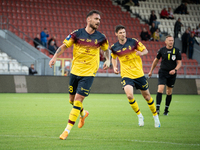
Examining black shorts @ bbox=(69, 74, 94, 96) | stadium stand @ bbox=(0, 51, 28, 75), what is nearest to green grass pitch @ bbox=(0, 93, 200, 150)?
black shorts @ bbox=(69, 74, 94, 96)

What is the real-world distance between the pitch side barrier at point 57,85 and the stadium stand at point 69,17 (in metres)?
1.36

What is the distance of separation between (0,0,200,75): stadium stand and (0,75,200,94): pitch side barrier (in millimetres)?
1359

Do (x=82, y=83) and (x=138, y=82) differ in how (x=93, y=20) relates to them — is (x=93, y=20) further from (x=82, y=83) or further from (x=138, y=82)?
(x=138, y=82)

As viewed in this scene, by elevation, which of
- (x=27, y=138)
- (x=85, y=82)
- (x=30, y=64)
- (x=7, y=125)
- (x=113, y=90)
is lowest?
(x=113, y=90)

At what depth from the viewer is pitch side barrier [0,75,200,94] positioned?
18.8 meters

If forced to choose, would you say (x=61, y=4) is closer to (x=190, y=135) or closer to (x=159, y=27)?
(x=159, y=27)

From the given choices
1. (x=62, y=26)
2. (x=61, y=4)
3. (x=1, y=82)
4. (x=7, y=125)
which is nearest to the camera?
(x=7, y=125)

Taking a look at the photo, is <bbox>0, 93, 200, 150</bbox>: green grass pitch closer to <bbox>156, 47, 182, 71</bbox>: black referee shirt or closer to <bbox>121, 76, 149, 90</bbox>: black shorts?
<bbox>121, 76, 149, 90</bbox>: black shorts

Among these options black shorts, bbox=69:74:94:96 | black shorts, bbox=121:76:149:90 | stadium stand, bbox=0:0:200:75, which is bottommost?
stadium stand, bbox=0:0:200:75

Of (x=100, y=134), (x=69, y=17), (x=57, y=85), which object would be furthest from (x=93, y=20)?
(x=69, y=17)

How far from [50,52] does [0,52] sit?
3368 millimetres

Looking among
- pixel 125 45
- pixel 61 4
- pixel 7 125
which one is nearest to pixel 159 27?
pixel 61 4

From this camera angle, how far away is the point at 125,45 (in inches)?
322

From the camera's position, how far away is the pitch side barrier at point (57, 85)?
61.7 ft
